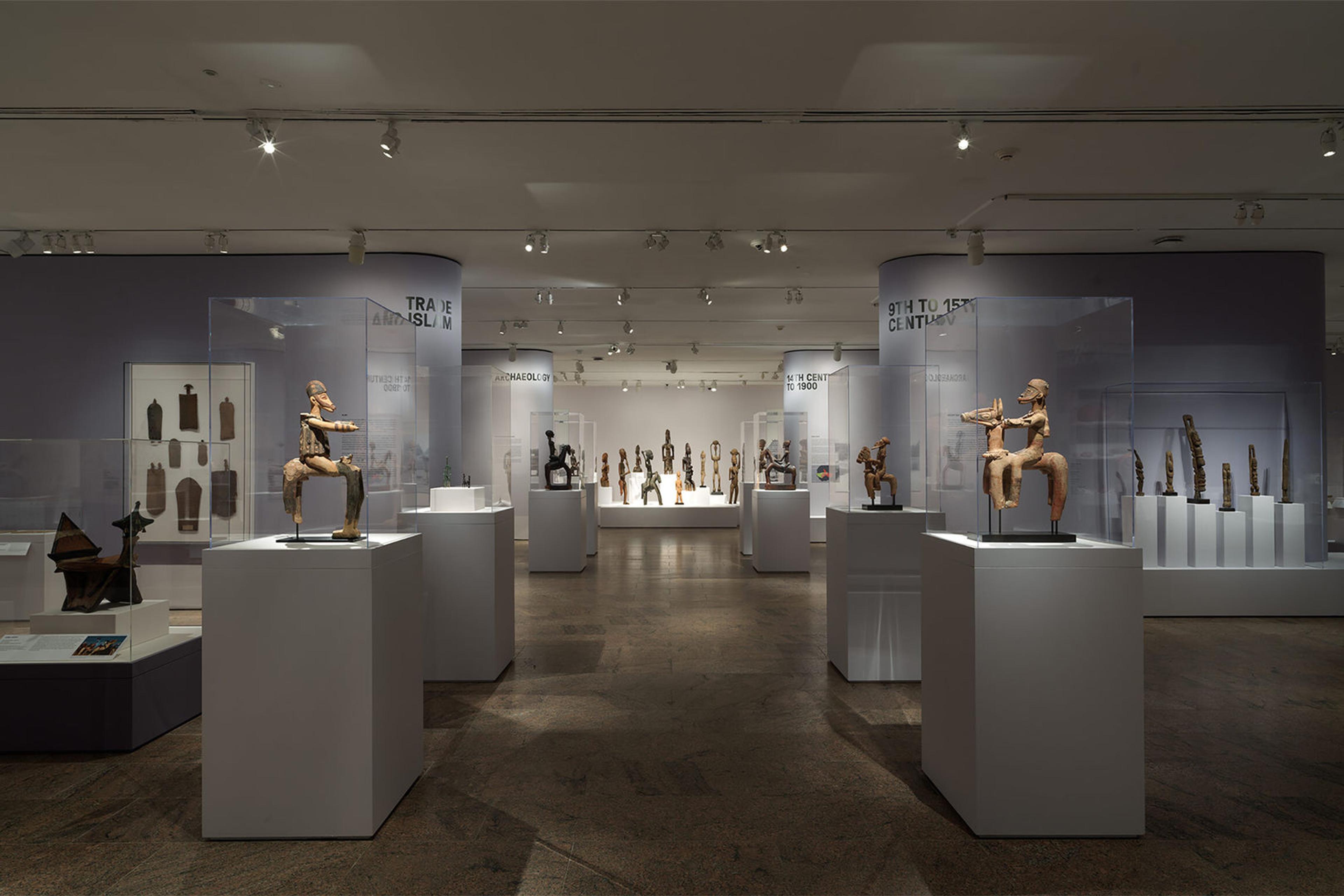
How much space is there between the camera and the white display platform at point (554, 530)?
33.2 feet

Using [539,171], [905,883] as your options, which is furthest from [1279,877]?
[539,171]

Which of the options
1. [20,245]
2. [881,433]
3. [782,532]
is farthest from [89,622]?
[782,532]

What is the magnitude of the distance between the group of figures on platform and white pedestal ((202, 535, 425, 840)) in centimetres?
718

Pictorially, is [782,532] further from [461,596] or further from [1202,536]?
[461,596]

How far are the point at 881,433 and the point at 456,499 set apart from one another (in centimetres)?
327

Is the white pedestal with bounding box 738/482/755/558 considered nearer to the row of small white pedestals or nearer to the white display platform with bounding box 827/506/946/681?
the row of small white pedestals

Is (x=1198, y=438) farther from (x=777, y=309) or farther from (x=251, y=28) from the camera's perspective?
(x=251, y=28)

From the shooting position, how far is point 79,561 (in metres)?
4.20

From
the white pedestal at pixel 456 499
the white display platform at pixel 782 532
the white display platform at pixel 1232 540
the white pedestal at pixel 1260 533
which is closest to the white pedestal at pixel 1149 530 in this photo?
the white display platform at pixel 1232 540

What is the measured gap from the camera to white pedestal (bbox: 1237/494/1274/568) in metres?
7.43

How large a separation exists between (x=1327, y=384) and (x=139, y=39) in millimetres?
10009

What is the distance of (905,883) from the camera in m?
2.73

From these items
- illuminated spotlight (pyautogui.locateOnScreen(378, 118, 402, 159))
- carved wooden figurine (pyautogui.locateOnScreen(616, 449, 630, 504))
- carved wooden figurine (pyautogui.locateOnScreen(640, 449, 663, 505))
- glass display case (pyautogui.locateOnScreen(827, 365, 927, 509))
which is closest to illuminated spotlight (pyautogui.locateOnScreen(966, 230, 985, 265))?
glass display case (pyautogui.locateOnScreen(827, 365, 927, 509))

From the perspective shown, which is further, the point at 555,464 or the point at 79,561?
the point at 555,464
